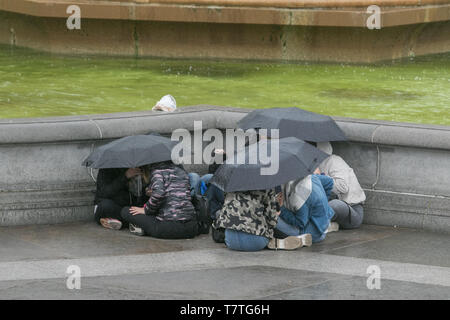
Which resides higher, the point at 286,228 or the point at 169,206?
the point at 169,206

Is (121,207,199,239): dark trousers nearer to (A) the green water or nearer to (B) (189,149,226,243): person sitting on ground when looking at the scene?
(B) (189,149,226,243): person sitting on ground

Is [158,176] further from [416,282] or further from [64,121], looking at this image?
[416,282]

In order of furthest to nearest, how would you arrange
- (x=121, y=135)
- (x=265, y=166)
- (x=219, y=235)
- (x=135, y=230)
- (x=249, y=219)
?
(x=121, y=135)
(x=135, y=230)
(x=219, y=235)
(x=249, y=219)
(x=265, y=166)

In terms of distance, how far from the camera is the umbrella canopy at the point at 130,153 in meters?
9.06

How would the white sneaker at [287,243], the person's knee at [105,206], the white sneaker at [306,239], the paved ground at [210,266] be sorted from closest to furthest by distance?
the paved ground at [210,266]
the white sneaker at [287,243]
the white sneaker at [306,239]
the person's knee at [105,206]

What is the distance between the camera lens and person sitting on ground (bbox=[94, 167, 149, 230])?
371 inches

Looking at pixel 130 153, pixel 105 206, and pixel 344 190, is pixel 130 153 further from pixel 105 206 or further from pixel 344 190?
pixel 344 190

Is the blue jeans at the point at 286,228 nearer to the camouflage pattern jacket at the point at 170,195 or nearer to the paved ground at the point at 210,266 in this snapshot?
the paved ground at the point at 210,266

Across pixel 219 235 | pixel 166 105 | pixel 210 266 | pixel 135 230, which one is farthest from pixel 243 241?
pixel 166 105

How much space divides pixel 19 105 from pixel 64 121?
252cm

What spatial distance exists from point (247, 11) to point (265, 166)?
7.74 metres

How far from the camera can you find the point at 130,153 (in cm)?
912

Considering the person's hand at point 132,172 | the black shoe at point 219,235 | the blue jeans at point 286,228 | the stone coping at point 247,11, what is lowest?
the black shoe at point 219,235

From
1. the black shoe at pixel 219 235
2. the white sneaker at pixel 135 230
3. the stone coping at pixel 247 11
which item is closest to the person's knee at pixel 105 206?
the white sneaker at pixel 135 230
